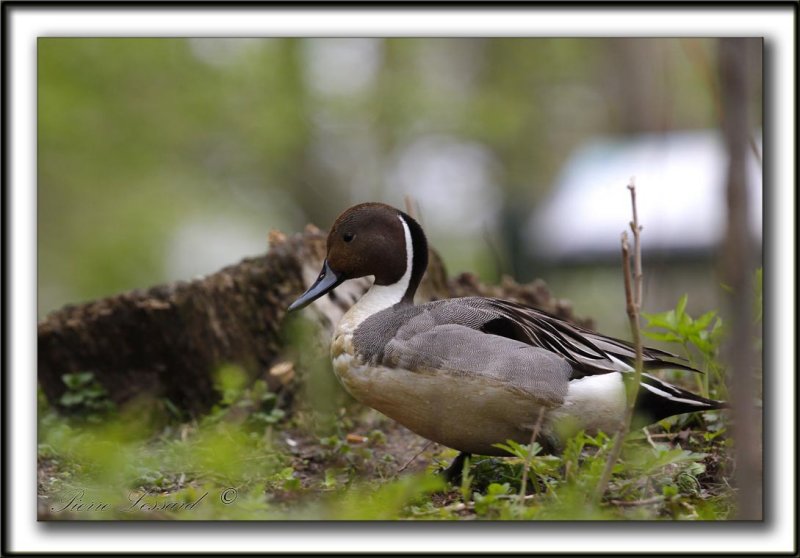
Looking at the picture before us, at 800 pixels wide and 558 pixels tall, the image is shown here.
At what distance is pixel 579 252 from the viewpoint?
1121cm

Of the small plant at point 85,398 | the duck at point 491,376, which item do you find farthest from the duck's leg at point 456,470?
the small plant at point 85,398

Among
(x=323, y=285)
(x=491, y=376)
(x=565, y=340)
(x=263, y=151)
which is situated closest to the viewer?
(x=491, y=376)

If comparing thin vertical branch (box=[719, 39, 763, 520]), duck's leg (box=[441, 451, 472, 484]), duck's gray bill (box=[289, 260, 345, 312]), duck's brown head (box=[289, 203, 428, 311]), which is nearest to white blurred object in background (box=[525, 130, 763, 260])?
duck's brown head (box=[289, 203, 428, 311])

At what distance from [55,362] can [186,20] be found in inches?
94.9

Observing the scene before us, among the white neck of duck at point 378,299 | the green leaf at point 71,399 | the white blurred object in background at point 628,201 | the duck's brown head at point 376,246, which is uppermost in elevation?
the white blurred object in background at point 628,201

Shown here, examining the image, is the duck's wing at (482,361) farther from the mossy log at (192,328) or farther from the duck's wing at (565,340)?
the mossy log at (192,328)

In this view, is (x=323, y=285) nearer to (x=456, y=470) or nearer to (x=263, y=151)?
(x=456, y=470)

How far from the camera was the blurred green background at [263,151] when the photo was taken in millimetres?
11805

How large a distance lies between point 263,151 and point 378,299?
9938 millimetres

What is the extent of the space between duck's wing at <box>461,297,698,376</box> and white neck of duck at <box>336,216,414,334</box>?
1.09 ft

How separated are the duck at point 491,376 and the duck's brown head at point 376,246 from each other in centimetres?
26

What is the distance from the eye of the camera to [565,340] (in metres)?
3.35

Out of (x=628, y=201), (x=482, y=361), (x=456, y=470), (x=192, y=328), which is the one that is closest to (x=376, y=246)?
(x=482, y=361)

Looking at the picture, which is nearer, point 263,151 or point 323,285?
point 323,285
